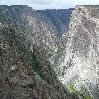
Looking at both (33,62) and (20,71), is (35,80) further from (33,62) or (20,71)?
(33,62)

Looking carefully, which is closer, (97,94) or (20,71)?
(20,71)

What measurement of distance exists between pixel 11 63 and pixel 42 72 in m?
32.0

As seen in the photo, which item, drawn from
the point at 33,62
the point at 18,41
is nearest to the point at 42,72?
the point at 33,62

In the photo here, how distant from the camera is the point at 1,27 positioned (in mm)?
61969

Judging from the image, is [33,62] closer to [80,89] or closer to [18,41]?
[18,41]

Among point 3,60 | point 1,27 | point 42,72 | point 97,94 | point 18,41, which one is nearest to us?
point 3,60

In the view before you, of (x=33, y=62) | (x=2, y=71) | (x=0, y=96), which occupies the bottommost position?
(x=0, y=96)

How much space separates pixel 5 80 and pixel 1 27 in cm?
1520

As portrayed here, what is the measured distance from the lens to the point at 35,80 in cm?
5384

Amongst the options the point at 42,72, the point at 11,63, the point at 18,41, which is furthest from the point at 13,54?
the point at 42,72

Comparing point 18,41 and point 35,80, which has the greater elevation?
point 18,41

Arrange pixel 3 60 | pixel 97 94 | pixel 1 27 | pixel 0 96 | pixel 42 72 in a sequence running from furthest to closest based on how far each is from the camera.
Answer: pixel 97 94 < pixel 42 72 < pixel 1 27 < pixel 3 60 < pixel 0 96

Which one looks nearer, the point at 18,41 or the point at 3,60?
the point at 3,60

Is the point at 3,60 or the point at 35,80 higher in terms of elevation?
the point at 3,60
